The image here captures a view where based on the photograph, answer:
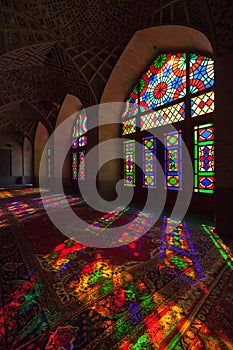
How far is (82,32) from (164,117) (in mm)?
3072

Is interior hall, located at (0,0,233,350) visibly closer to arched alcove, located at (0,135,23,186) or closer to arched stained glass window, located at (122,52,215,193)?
arched stained glass window, located at (122,52,215,193)

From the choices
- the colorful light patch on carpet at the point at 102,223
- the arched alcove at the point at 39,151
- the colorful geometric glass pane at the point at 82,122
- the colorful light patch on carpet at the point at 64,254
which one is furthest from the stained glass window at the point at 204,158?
the arched alcove at the point at 39,151

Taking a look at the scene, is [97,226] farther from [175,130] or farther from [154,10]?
[154,10]

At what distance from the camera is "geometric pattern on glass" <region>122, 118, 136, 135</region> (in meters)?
6.14

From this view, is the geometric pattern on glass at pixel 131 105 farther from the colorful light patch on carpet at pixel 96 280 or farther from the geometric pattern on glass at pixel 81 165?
the colorful light patch on carpet at pixel 96 280

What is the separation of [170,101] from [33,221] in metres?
4.31

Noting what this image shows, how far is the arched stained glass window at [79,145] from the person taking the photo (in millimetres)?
8531

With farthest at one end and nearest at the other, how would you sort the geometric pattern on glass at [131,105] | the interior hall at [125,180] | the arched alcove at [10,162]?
1. the arched alcove at [10,162]
2. the geometric pattern on glass at [131,105]
3. the interior hall at [125,180]

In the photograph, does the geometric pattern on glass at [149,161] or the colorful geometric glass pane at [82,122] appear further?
the colorful geometric glass pane at [82,122]

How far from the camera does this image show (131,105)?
20.6 ft

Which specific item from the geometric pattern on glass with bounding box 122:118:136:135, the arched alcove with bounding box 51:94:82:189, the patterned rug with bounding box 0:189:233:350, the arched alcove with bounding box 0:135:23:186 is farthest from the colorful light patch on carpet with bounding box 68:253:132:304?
the arched alcove with bounding box 0:135:23:186

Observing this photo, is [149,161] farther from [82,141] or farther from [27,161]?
[27,161]

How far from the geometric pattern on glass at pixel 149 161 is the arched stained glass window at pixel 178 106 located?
5cm

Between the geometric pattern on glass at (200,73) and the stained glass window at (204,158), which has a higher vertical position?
the geometric pattern on glass at (200,73)
